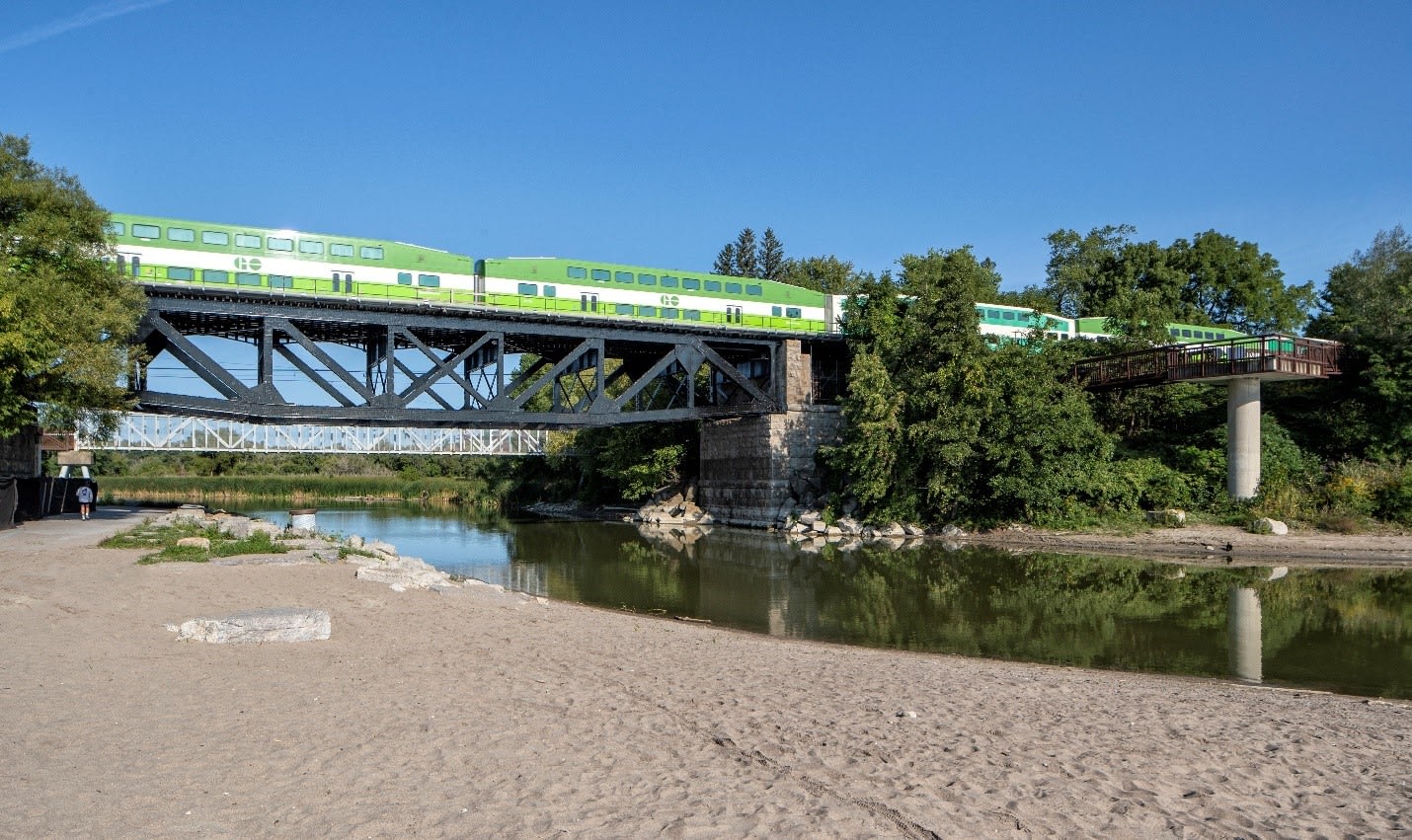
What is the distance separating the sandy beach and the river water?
132 inches

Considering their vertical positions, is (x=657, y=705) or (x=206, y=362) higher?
(x=206, y=362)

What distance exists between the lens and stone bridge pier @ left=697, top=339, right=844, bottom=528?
55.2 m

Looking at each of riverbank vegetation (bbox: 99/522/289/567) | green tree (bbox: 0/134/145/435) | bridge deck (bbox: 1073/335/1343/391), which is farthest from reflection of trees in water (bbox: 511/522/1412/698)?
green tree (bbox: 0/134/145/435)

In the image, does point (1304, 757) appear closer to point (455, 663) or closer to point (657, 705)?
point (657, 705)

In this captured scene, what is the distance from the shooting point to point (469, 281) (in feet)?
150

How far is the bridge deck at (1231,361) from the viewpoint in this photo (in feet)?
132

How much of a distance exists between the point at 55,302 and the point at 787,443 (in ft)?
124

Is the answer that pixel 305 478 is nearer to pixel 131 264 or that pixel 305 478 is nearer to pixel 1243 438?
pixel 131 264

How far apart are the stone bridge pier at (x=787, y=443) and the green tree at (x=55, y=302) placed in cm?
3366

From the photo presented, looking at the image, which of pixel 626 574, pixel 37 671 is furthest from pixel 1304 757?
pixel 626 574

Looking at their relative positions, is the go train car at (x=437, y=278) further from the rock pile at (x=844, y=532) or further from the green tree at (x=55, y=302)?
the rock pile at (x=844, y=532)

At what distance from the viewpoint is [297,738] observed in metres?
8.48

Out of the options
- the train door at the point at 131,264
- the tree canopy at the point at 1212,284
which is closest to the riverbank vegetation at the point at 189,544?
the train door at the point at 131,264

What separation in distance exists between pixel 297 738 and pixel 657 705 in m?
3.87
